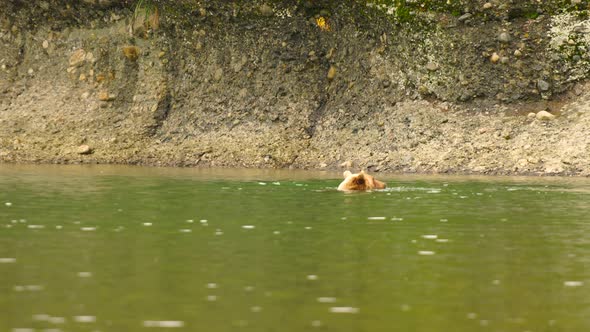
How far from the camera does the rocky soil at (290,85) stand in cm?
4941

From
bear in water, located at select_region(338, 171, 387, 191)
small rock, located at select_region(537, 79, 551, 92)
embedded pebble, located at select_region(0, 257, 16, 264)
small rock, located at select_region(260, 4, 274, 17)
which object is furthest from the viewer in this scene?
small rock, located at select_region(260, 4, 274, 17)

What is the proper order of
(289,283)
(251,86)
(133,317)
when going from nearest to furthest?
(133,317), (289,283), (251,86)

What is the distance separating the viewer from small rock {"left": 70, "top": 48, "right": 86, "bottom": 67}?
57375 mm

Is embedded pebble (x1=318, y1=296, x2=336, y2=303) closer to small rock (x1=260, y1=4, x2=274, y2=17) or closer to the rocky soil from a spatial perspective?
the rocky soil

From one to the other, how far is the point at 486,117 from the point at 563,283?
119ft

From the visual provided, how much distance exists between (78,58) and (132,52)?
282cm

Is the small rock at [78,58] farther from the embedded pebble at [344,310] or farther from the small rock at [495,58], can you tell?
the embedded pebble at [344,310]

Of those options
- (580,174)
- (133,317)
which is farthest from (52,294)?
(580,174)

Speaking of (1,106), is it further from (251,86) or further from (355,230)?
(355,230)

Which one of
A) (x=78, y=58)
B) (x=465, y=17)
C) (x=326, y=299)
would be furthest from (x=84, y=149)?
(x=326, y=299)

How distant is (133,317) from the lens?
11.7 meters

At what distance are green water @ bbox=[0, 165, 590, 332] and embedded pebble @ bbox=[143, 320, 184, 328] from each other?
0.16 feet

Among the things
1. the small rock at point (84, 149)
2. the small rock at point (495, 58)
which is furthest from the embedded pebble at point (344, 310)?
the small rock at point (84, 149)

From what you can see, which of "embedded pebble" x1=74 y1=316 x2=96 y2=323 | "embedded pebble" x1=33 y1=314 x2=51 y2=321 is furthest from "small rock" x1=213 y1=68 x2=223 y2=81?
"embedded pebble" x1=74 y1=316 x2=96 y2=323
